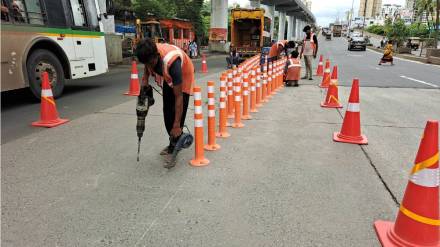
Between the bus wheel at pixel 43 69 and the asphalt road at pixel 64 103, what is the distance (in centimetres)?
36

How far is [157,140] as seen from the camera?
5.48 m

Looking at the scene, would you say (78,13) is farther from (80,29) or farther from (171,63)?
(171,63)

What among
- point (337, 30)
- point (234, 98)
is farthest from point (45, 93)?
point (337, 30)

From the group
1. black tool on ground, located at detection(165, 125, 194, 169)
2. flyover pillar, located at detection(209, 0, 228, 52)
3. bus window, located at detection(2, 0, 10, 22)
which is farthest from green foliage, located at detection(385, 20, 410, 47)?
black tool on ground, located at detection(165, 125, 194, 169)

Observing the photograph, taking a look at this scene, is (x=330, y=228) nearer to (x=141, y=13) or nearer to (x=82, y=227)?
(x=82, y=227)

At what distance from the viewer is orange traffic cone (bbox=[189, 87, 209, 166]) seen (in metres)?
4.16

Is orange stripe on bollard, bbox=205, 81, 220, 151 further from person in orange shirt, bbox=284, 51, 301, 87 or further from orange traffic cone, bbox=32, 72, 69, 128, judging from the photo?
person in orange shirt, bbox=284, 51, 301, 87

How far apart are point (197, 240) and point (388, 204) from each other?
76.1 inches

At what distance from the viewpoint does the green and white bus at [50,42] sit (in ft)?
23.2

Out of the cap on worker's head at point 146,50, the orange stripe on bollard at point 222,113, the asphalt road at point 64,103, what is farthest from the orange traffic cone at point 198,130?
the asphalt road at point 64,103

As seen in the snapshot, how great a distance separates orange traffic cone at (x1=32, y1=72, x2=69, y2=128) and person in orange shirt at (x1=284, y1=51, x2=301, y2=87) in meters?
7.21

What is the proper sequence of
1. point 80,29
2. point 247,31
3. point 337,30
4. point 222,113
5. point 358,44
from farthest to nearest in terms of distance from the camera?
point 337,30 → point 358,44 → point 247,31 → point 80,29 → point 222,113

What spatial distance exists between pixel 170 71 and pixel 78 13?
256 inches

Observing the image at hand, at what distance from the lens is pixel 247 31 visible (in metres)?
23.9
